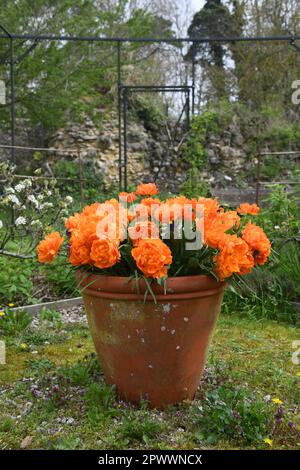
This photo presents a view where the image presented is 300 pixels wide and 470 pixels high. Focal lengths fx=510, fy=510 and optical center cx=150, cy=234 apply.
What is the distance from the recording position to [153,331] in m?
2.07

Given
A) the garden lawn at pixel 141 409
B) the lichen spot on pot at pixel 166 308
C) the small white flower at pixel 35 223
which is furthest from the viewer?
the small white flower at pixel 35 223

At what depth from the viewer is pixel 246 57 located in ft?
41.7

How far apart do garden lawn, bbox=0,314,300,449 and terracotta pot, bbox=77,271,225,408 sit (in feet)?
0.29

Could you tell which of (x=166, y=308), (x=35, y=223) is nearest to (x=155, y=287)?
(x=166, y=308)

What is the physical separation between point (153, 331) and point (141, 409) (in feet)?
1.13

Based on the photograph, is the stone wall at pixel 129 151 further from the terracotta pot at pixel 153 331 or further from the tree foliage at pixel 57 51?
the terracotta pot at pixel 153 331

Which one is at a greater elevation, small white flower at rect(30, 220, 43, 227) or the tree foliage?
the tree foliage

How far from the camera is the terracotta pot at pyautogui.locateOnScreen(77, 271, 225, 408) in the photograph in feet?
6.72

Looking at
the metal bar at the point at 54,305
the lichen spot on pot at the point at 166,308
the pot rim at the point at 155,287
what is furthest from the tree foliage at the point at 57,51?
the lichen spot on pot at the point at 166,308

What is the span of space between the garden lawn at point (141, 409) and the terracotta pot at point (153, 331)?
0.29 ft

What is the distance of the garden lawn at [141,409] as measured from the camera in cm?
195

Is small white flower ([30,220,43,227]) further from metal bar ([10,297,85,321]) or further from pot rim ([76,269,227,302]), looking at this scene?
pot rim ([76,269,227,302])

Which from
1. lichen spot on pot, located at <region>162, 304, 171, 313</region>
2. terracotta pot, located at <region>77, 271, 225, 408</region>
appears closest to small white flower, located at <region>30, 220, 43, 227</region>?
terracotta pot, located at <region>77, 271, 225, 408</region>
